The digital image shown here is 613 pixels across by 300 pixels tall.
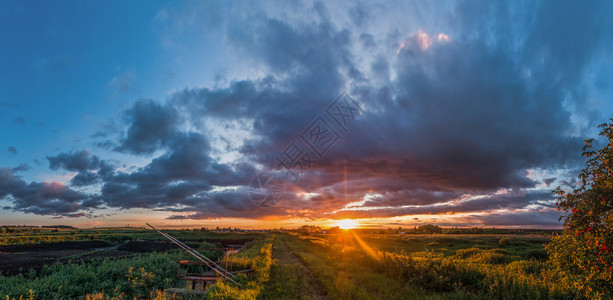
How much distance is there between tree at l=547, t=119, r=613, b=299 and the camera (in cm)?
756

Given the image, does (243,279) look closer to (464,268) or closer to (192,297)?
(192,297)

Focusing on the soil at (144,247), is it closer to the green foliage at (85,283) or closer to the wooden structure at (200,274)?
the wooden structure at (200,274)

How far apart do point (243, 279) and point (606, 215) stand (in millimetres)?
17099

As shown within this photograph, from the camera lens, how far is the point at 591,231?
797 cm

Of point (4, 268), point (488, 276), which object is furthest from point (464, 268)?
point (4, 268)

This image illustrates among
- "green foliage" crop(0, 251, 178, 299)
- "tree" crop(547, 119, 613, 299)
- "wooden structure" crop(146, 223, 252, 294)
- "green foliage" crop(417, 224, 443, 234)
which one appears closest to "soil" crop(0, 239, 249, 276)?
"green foliage" crop(0, 251, 178, 299)

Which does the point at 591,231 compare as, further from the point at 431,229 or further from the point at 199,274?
the point at 431,229

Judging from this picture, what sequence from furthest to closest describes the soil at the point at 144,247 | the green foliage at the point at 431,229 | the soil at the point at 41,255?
the green foliage at the point at 431,229, the soil at the point at 144,247, the soil at the point at 41,255

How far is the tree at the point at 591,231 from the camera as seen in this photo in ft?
24.8

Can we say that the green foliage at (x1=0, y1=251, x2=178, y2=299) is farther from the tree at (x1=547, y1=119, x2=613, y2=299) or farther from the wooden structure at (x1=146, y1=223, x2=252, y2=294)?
the tree at (x1=547, y1=119, x2=613, y2=299)

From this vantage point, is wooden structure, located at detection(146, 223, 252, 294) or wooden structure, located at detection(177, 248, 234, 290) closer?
wooden structure, located at detection(146, 223, 252, 294)

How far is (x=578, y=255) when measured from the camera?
8.34 m

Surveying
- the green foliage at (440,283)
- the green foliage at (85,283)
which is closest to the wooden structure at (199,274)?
the green foliage at (85,283)

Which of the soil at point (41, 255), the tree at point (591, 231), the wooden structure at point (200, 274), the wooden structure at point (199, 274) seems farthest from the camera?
the soil at point (41, 255)
